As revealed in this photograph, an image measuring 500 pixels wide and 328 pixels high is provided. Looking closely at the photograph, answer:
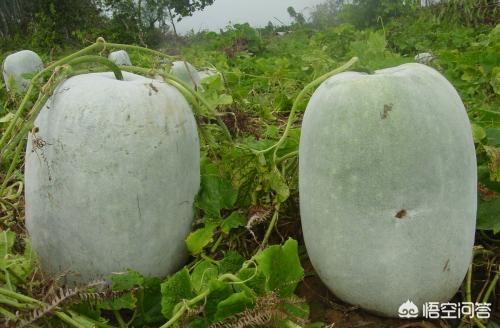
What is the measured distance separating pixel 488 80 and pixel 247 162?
1357 mm

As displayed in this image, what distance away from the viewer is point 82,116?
163cm

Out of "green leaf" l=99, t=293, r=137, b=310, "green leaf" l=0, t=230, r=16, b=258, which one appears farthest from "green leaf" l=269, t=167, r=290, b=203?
"green leaf" l=0, t=230, r=16, b=258

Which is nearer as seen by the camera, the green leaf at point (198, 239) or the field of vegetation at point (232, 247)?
the field of vegetation at point (232, 247)

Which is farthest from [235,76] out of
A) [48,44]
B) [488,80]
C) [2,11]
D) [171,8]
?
[171,8]

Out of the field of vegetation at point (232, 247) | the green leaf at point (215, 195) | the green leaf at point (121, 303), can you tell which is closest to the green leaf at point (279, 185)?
the field of vegetation at point (232, 247)

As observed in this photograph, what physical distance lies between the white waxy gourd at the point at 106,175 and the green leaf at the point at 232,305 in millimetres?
432

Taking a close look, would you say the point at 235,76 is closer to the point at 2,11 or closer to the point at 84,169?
the point at 84,169

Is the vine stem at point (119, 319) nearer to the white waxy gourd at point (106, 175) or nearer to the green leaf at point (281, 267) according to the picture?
the white waxy gourd at point (106, 175)

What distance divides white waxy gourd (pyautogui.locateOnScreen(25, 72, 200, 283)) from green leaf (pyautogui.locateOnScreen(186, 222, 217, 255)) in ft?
0.18

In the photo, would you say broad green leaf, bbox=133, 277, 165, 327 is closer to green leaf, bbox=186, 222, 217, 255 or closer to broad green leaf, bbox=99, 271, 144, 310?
broad green leaf, bbox=99, 271, 144, 310

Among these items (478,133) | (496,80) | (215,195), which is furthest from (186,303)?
(496,80)

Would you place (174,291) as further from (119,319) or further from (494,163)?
(494,163)

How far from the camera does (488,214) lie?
177cm

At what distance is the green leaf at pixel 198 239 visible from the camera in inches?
69.7
